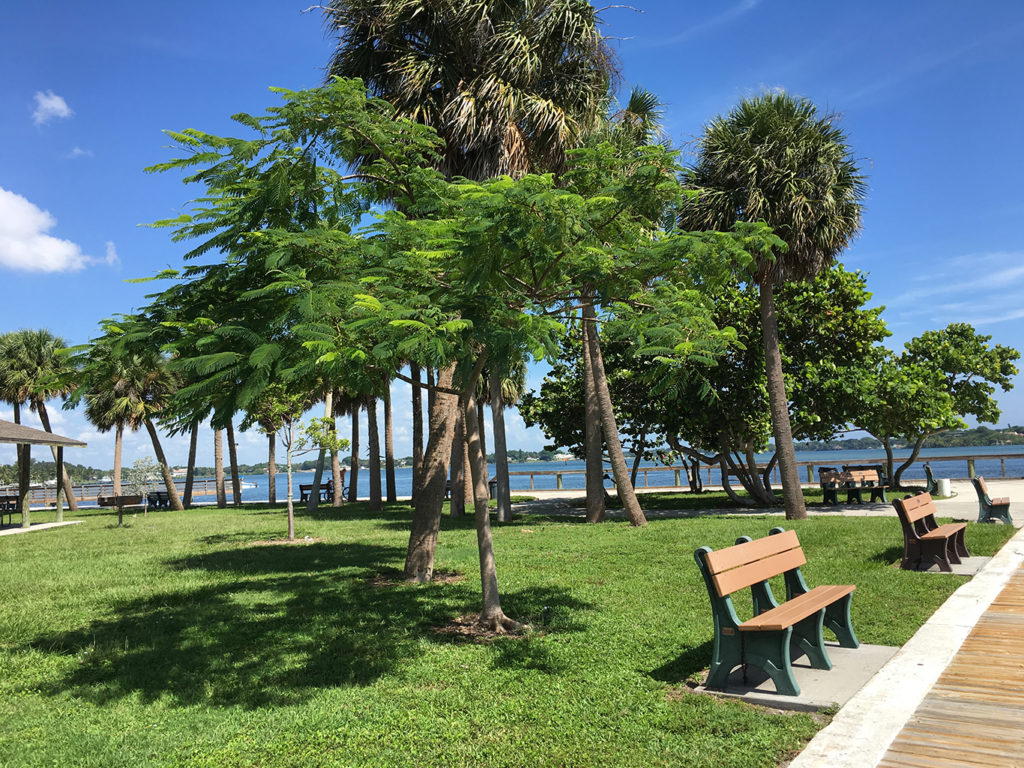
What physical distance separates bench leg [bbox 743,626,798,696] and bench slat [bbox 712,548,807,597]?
13.8 inches

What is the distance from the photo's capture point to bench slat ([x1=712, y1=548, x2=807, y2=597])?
4.33 m

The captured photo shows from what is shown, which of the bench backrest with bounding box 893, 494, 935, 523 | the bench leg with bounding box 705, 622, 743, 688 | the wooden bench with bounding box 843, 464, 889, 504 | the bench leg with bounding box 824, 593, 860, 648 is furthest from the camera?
the wooden bench with bounding box 843, 464, 889, 504

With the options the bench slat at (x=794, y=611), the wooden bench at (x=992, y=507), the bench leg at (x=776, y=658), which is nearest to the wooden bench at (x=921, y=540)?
the bench slat at (x=794, y=611)

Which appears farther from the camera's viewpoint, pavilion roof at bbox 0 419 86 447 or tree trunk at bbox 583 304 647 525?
pavilion roof at bbox 0 419 86 447

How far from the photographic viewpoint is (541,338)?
16.0 ft

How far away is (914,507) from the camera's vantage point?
824 cm

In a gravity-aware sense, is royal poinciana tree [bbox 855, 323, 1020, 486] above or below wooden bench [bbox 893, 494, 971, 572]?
above

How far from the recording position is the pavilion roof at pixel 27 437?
807 inches

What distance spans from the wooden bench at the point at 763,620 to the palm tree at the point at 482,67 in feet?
25.3

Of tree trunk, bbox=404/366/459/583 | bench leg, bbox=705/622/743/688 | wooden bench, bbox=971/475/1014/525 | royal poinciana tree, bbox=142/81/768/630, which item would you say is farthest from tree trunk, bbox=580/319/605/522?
bench leg, bbox=705/622/743/688

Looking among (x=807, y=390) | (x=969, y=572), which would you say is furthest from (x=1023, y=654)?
(x=807, y=390)

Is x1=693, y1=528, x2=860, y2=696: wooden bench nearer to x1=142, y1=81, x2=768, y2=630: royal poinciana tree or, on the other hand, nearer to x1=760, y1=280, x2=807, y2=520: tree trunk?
x1=142, y1=81, x2=768, y2=630: royal poinciana tree

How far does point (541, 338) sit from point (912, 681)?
3385mm

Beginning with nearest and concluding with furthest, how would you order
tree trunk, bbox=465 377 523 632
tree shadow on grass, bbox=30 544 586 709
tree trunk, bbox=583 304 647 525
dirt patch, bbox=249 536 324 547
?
1. tree shadow on grass, bbox=30 544 586 709
2. tree trunk, bbox=465 377 523 632
3. dirt patch, bbox=249 536 324 547
4. tree trunk, bbox=583 304 647 525
